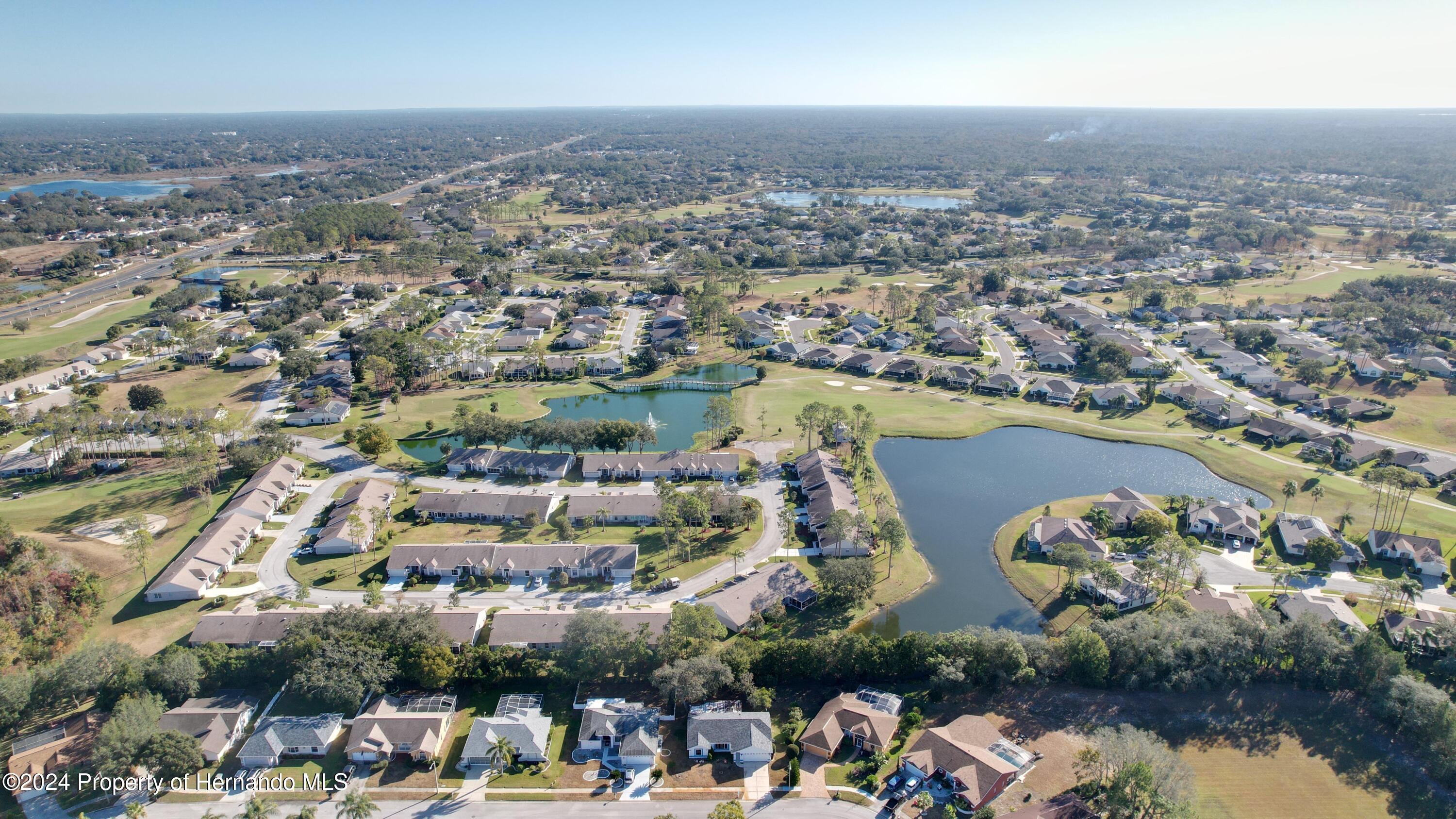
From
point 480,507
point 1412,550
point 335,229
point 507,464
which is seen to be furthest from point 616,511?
point 335,229

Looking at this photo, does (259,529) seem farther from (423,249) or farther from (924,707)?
(423,249)

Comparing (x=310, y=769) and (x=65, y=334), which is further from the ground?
(x=65, y=334)

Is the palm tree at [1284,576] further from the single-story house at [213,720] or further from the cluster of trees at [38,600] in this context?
the cluster of trees at [38,600]

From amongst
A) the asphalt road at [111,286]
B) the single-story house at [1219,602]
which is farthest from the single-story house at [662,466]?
the asphalt road at [111,286]

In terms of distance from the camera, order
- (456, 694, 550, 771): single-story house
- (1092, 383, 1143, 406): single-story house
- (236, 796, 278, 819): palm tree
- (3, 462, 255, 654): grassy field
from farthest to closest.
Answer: (1092, 383, 1143, 406): single-story house < (3, 462, 255, 654): grassy field < (456, 694, 550, 771): single-story house < (236, 796, 278, 819): palm tree

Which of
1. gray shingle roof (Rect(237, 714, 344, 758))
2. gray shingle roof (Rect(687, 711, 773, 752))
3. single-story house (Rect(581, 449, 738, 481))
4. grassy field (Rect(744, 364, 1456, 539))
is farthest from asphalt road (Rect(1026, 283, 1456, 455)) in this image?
gray shingle roof (Rect(237, 714, 344, 758))

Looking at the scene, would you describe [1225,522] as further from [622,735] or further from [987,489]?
[622,735]

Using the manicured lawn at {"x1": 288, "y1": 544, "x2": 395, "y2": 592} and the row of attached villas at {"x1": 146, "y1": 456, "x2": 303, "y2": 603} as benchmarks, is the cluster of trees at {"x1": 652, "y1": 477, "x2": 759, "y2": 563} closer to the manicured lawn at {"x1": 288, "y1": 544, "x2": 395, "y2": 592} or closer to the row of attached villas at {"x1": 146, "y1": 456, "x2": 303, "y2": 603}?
the manicured lawn at {"x1": 288, "y1": 544, "x2": 395, "y2": 592}
